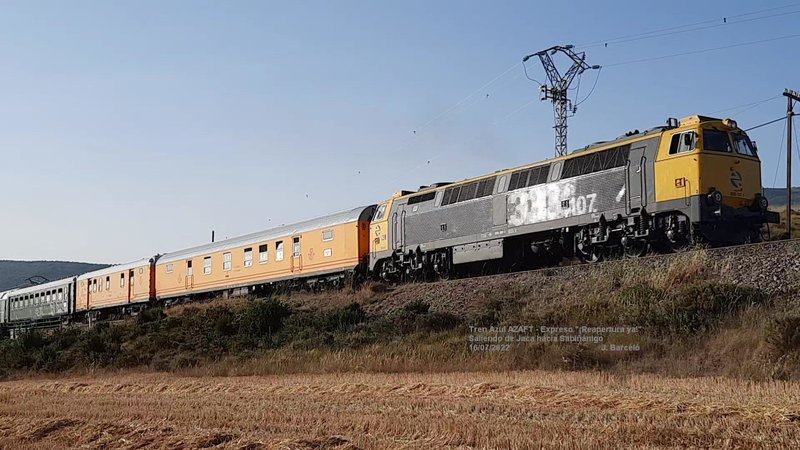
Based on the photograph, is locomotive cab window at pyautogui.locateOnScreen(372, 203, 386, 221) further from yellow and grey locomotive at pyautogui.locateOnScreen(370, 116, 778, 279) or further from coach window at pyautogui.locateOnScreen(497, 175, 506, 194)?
coach window at pyautogui.locateOnScreen(497, 175, 506, 194)

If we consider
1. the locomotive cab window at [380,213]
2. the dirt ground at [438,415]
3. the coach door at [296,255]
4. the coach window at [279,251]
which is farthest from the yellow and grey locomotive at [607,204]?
the coach window at [279,251]

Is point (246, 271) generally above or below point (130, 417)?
above

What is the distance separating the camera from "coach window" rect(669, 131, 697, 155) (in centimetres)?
2184

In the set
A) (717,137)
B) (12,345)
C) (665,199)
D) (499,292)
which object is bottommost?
(12,345)

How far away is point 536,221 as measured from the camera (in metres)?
26.3

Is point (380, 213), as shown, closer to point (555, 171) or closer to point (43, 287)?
point (555, 171)

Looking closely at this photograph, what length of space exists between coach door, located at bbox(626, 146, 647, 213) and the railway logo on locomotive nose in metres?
2.36

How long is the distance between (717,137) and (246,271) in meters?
25.3

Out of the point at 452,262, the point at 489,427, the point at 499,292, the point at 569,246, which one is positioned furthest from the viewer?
the point at 452,262

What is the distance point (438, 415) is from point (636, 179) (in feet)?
46.0

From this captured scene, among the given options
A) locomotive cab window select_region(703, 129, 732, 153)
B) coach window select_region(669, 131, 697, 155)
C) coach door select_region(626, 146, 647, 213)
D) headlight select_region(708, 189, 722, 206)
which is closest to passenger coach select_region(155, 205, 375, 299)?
coach door select_region(626, 146, 647, 213)

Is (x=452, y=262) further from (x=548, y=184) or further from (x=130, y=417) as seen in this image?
(x=130, y=417)

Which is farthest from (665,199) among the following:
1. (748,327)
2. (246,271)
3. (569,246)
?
(246,271)

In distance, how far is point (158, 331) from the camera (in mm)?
32219
